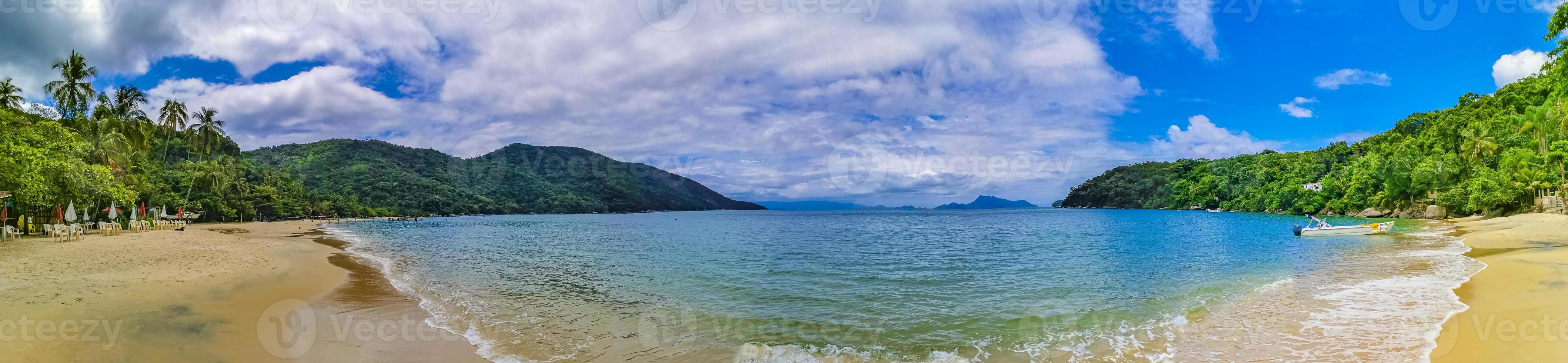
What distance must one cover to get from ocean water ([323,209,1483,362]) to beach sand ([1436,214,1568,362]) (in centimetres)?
35

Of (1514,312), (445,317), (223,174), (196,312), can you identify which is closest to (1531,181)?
(1514,312)

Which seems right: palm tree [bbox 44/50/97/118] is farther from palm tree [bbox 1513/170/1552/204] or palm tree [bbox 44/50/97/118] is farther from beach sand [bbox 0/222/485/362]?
palm tree [bbox 1513/170/1552/204]

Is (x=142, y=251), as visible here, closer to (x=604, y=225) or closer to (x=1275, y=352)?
(x=1275, y=352)

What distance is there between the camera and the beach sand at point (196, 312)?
297 inches

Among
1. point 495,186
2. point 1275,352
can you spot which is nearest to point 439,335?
point 1275,352

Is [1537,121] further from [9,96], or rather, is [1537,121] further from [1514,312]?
[9,96]

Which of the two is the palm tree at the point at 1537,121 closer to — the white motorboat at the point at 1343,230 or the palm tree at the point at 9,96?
the white motorboat at the point at 1343,230

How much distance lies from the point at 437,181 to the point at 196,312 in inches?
6070

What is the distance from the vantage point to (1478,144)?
4819 cm

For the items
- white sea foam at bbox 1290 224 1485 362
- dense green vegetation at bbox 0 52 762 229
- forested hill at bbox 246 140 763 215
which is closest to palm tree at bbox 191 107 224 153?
dense green vegetation at bbox 0 52 762 229

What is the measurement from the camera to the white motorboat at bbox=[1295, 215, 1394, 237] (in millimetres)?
32906

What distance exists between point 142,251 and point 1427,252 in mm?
41682

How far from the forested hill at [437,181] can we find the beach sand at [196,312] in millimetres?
97379

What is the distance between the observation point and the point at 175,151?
82.8 m
